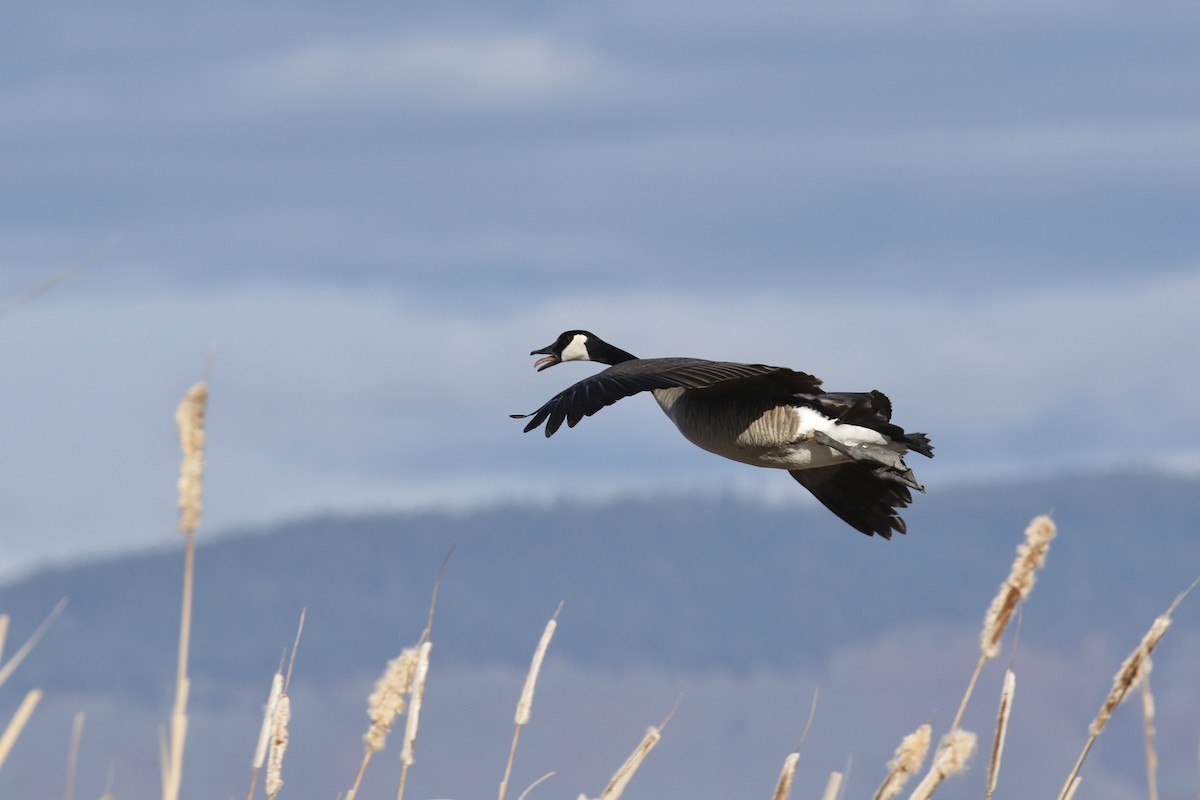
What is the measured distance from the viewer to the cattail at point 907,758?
3807 millimetres

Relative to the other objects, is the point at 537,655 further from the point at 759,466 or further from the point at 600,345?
the point at 600,345

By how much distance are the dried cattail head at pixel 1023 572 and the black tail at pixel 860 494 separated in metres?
4.79

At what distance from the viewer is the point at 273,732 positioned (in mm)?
4027

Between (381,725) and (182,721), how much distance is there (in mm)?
616

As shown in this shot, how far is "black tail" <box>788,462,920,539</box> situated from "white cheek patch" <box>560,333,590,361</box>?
201 centimetres

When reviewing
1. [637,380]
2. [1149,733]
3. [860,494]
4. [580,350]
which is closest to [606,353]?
[580,350]

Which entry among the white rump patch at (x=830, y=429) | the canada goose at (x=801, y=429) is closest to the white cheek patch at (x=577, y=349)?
the canada goose at (x=801, y=429)

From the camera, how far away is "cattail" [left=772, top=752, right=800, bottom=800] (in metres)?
3.92

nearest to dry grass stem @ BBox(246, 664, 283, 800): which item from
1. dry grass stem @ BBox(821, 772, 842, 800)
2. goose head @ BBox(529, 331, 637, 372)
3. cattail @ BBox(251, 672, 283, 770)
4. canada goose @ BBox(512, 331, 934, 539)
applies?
cattail @ BBox(251, 672, 283, 770)

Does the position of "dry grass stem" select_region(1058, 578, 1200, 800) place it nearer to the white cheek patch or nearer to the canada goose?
the canada goose

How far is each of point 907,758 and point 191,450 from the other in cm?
201

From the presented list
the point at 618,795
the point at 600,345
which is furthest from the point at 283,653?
the point at 600,345

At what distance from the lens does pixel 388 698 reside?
13.1 ft

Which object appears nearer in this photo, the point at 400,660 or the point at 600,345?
the point at 400,660
